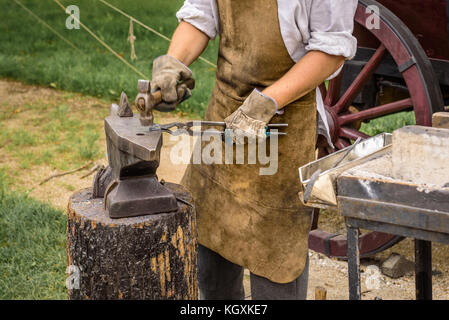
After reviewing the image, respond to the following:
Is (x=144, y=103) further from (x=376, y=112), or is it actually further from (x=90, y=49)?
(x=90, y=49)

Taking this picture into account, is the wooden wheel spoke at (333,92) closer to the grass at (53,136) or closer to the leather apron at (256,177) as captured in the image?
the leather apron at (256,177)

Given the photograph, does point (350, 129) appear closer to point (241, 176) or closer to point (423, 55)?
point (423, 55)

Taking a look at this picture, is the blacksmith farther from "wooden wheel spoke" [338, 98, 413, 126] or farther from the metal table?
"wooden wheel spoke" [338, 98, 413, 126]

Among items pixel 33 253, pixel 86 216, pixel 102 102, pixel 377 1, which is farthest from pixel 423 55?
pixel 102 102

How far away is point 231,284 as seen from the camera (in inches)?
111

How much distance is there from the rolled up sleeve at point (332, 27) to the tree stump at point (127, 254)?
75cm

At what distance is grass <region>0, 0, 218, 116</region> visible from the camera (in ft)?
23.4

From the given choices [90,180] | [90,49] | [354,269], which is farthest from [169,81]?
[90,49]

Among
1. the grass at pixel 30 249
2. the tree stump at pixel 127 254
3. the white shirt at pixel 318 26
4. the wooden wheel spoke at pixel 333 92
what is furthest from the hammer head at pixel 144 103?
the wooden wheel spoke at pixel 333 92

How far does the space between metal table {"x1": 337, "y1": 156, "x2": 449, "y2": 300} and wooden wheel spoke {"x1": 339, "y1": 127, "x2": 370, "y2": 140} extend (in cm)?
163

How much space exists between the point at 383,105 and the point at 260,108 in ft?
4.98

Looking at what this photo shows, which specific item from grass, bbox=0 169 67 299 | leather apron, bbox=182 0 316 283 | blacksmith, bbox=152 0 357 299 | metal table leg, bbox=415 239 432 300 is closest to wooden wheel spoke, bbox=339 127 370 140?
blacksmith, bbox=152 0 357 299

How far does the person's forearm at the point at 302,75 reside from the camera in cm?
223

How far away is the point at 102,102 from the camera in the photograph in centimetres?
688
